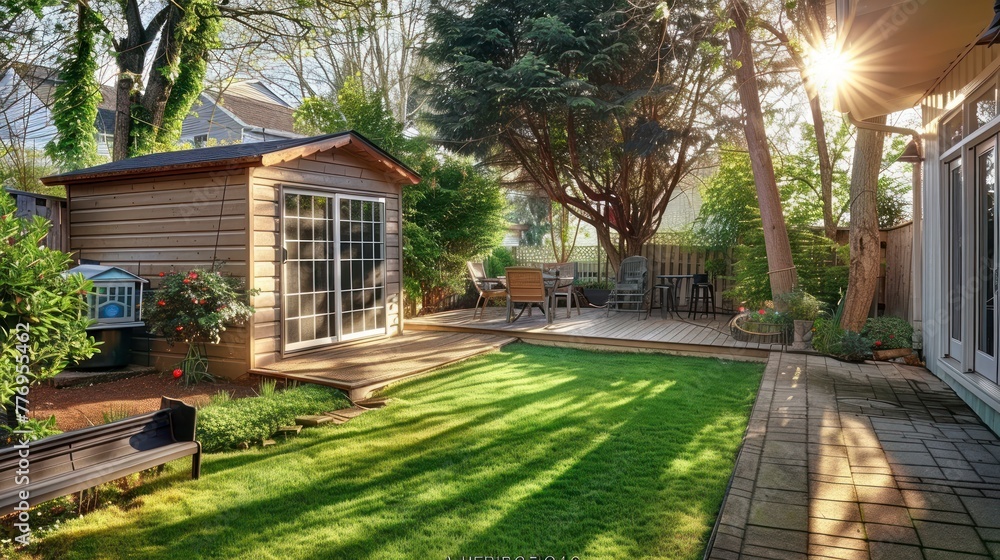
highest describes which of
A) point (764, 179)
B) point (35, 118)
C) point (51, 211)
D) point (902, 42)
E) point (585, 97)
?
point (35, 118)

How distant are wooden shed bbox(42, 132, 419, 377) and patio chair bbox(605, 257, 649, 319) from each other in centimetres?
463

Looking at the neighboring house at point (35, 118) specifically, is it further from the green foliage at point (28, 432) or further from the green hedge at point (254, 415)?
the green foliage at point (28, 432)

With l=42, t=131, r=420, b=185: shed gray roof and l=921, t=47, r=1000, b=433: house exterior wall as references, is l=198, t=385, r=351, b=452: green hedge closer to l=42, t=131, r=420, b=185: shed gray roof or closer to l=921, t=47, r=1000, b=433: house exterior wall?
l=42, t=131, r=420, b=185: shed gray roof

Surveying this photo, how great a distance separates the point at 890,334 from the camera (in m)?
6.50

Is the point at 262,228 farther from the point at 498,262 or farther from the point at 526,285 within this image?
the point at 498,262

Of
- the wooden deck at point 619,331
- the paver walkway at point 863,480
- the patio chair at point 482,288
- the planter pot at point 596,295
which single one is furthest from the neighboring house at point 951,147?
the planter pot at point 596,295

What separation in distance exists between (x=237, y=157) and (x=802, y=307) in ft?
21.1

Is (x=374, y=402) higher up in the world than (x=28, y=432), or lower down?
lower down

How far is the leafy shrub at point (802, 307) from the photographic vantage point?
280 inches

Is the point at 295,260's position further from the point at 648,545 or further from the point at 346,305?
the point at 648,545

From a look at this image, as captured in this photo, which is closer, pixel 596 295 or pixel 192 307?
pixel 192 307

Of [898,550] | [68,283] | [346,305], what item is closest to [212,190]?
[346,305]

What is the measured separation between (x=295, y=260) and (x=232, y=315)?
113 cm

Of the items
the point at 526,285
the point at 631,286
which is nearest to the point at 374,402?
the point at 526,285
